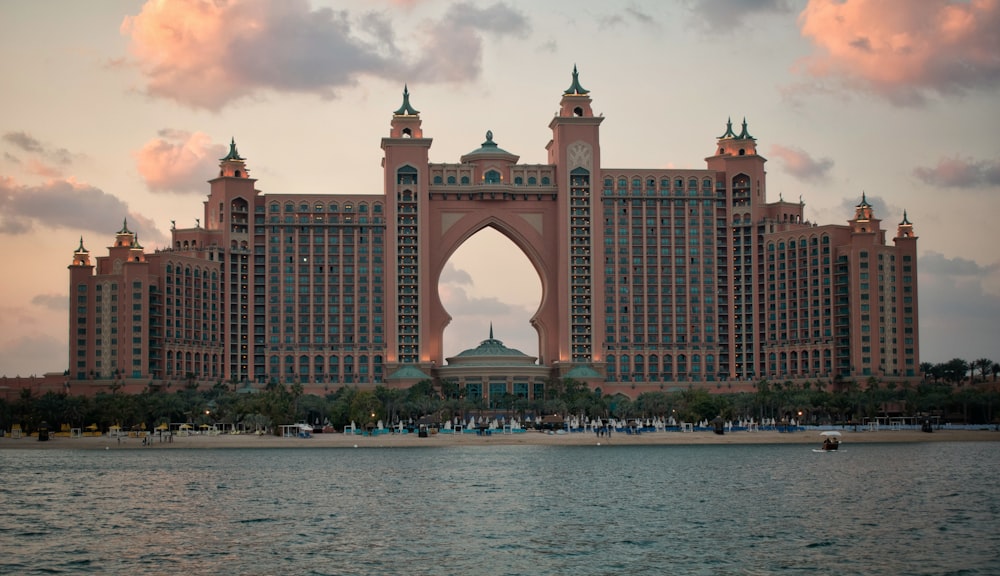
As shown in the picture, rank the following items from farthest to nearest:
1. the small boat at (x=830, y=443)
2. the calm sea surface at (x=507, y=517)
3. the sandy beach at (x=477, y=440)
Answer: the sandy beach at (x=477, y=440) → the small boat at (x=830, y=443) → the calm sea surface at (x=507, y=517)

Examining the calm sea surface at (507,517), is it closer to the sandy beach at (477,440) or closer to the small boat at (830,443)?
the small boat at (830,443)

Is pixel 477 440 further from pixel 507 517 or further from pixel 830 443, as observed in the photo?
pixel 507 517

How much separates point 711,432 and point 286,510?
98.1 m

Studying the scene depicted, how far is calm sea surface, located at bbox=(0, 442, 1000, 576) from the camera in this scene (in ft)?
200

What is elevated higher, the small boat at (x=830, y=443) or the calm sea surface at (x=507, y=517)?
the small boat at (x=830, y=443)

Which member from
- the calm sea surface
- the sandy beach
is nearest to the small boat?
the calm sea surface

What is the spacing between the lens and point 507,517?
3071 inches

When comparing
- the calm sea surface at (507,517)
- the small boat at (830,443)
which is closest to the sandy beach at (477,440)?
the small boat at (830,443)

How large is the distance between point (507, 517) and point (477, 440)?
8056 cm

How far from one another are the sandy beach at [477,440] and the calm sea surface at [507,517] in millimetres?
25931

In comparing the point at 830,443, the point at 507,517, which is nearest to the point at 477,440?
the point at 830,443

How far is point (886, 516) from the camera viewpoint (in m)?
76.6

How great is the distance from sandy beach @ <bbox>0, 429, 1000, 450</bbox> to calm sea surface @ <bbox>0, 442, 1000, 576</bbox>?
1021 inches

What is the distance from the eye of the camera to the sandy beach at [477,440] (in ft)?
508
